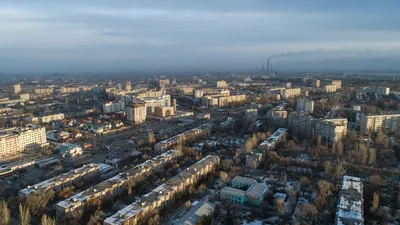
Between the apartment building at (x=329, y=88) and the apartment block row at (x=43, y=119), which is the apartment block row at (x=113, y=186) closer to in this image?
the apartment block row at (x=43, y=119)

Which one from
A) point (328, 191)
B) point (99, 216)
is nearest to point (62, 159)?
point (99, 216)

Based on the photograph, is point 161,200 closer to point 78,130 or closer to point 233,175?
point 233,175

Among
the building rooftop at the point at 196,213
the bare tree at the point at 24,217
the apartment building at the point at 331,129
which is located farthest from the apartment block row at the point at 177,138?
the bare tree at the point at 24,217

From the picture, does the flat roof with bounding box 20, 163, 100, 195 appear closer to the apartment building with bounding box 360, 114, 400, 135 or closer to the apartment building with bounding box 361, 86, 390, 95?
the apartment building with bounding box 360, 114, 400, 135

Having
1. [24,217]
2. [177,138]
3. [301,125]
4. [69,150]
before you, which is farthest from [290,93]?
[24,217]

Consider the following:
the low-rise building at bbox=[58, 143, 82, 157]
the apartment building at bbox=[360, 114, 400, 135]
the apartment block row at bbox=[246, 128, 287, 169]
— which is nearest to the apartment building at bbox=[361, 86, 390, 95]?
the apartment building at bbox=[360, 114, 400, 135]
